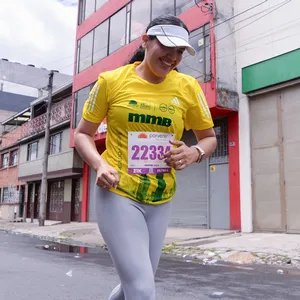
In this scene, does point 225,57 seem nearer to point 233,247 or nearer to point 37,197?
point 233,247

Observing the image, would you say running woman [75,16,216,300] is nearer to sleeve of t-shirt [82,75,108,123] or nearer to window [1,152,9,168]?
sleeve of t-shirt [82,75,108,123]

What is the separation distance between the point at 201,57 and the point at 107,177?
11921 mm

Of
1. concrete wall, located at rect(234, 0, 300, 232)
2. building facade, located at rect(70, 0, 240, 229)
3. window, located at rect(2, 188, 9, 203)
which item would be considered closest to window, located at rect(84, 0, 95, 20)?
building facade, located at rect(70, 0, 240, 229)

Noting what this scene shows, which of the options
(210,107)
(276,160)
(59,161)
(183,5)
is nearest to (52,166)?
(59,161)

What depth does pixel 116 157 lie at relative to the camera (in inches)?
86.2

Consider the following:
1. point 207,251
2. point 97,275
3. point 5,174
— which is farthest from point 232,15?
point 5,174

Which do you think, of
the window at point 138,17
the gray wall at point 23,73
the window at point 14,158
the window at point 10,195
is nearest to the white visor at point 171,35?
the window at point 138,17

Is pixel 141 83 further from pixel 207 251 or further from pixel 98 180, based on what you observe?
pixel 207 251

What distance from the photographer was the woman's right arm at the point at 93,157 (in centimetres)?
198

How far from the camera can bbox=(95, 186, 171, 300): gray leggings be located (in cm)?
196

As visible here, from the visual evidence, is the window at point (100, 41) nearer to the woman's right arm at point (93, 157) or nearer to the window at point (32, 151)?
the window at point (32, 151)

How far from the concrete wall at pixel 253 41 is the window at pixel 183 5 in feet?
5.09

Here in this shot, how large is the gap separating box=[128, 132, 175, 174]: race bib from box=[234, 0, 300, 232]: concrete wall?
1048 centimetres

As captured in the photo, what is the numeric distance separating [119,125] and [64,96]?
2542 cm
